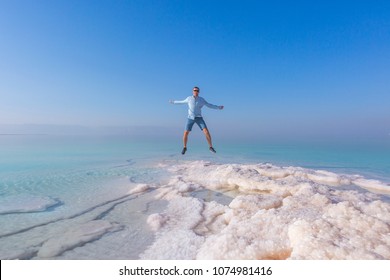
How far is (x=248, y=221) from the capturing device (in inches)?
254

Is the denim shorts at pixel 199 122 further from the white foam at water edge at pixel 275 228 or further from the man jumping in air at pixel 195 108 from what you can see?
the white foam at water edge at pixel 275 228

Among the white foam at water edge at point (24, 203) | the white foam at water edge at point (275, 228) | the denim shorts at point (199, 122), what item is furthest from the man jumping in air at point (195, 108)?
the white foam at water edge at point (24, 203)

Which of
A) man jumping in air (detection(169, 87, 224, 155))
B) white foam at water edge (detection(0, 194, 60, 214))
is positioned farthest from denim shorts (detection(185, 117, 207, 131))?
white foam at water edge (detection(0, 194, 60, 214))

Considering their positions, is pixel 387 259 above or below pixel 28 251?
above

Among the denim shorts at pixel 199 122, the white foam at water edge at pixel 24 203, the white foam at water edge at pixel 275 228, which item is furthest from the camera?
the denim shorts at pixel 199 122

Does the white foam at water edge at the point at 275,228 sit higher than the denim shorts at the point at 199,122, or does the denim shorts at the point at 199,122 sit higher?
the denim shorts at the point at 199,122

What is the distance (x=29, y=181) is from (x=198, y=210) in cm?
999

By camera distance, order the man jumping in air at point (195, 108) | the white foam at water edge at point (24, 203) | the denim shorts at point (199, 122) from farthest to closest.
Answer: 1. the denim shorts at point (199, 122)
2. the man jumping in air at point (195, 108)
3. the white foam at water edge at point (24, 203)

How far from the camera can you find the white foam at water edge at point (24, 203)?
8419 millimetres

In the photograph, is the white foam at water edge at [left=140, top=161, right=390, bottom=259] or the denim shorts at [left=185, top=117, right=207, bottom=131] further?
the denim shorts at [left=185, top=117, right=207, bottom=131]

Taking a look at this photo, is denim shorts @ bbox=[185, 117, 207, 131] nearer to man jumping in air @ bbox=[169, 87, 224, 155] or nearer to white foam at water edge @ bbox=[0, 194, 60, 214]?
man jumping in air @ bbox=[169, 87, 224, 155]

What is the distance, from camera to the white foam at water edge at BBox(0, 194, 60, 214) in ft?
27.6
